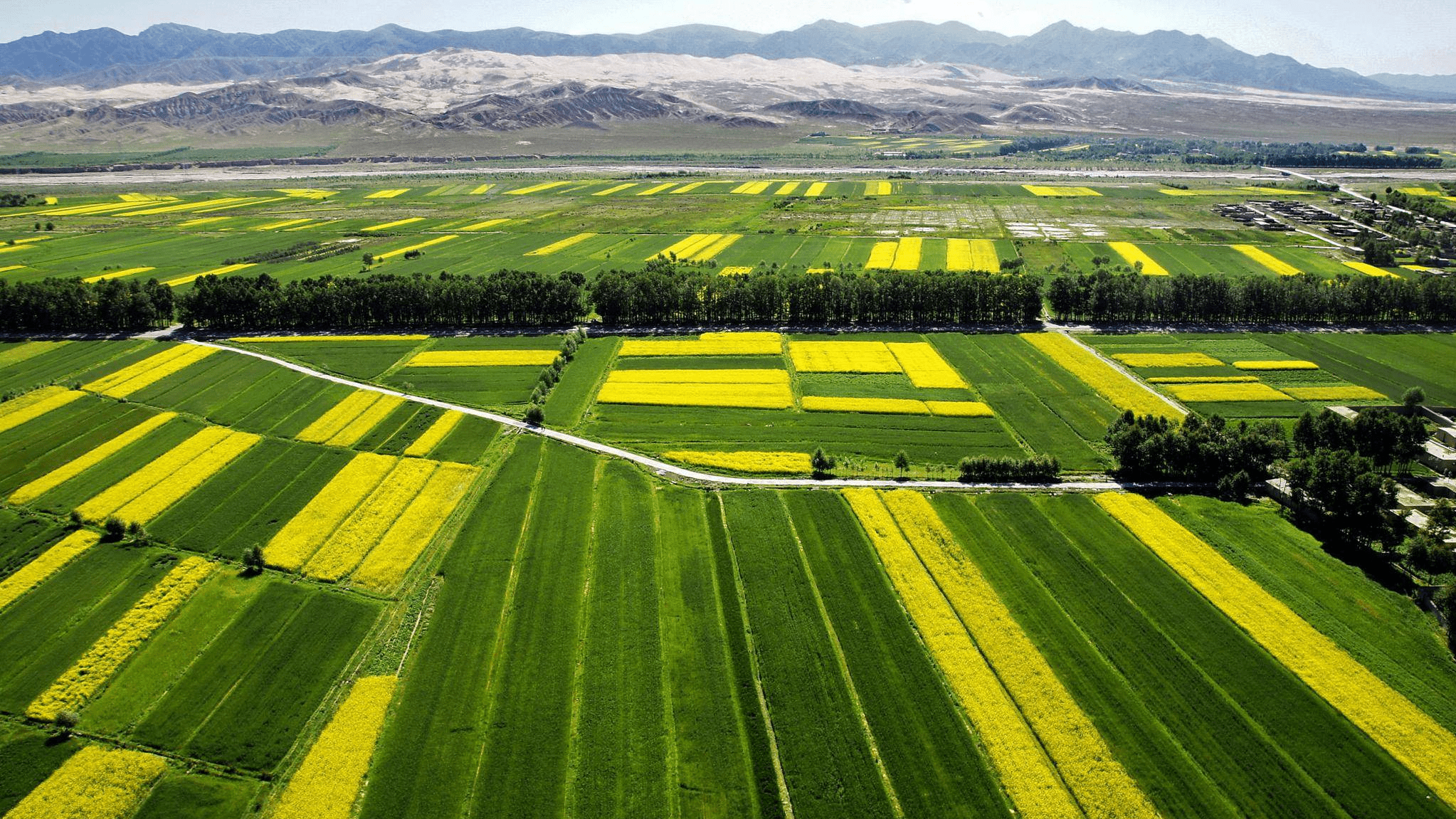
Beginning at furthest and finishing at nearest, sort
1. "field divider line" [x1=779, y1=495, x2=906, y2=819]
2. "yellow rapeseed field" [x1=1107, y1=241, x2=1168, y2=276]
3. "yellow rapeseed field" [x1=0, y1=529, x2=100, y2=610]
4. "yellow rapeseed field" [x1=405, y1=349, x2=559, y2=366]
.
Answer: "yellow rapeseed field" [x1=1107, y1=241, x2=1168, y2=276], "yellow rapeseed field" [x1=405, y1=349, x2=559, y2=366], "yellow rapeseed field" [x1=0, y1=529, x2=100, y2=610], "field divider line" [x1=779, y1=495, x2=906, y2=819]

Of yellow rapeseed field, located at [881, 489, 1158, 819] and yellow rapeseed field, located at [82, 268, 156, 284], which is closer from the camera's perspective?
yellow rapeseed field, located at [881, 489, 1158, 819]

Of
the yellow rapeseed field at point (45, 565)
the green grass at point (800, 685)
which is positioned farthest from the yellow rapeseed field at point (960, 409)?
the yellow rapeseed field at point (45, 565)

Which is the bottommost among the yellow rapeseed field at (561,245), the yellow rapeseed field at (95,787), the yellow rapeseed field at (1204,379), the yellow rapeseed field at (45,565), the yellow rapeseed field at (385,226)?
the yellow rapeseed field at (95,787)

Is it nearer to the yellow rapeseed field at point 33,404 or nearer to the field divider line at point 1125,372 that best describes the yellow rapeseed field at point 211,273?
the yellow rapeseed field at point 33,404

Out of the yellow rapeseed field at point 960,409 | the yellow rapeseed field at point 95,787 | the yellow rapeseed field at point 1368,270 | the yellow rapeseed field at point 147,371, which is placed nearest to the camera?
the yellow rapeseed field at point 95,787

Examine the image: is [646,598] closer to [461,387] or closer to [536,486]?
[536,486]

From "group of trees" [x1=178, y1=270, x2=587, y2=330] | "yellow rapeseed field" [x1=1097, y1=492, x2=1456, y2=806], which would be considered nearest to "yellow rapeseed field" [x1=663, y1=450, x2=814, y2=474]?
"yellow rapeseed field" [x1=1097, y1=492, x2=1456, y2=806]

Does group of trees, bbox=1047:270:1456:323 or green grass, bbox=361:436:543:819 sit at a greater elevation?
group of trees, bbox=1047:270:1456:323

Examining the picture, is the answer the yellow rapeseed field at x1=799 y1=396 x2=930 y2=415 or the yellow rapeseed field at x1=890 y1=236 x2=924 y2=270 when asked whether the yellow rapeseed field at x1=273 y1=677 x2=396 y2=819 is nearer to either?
the yellow rapeseed field at x1=799 y1=396 x2=930 y2=415

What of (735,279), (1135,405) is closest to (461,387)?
(735,279)
